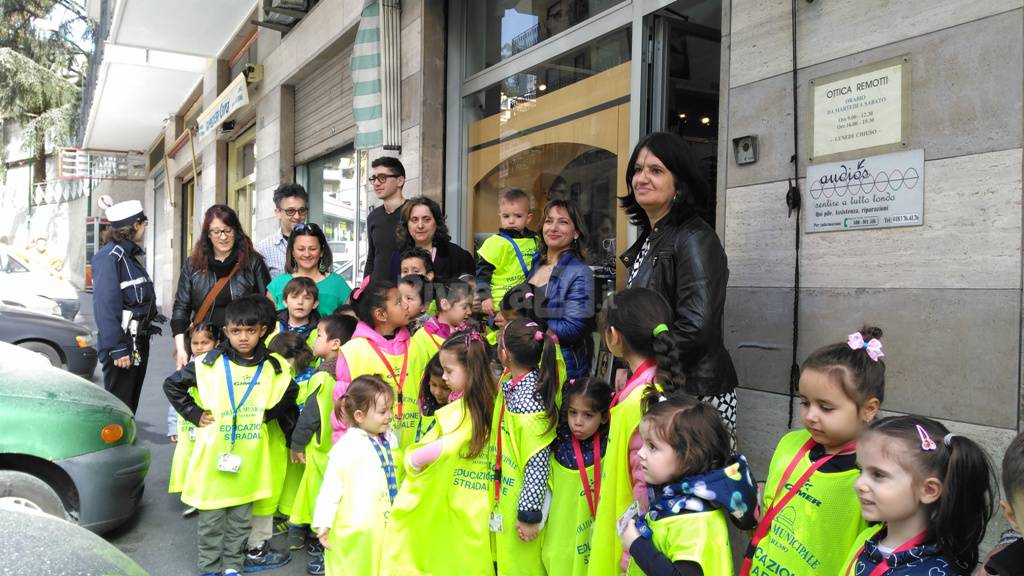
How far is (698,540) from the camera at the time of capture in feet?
6.66

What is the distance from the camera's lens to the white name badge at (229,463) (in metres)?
3.78

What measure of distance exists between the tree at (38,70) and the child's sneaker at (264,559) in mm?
29098

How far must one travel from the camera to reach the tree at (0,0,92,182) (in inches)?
1075

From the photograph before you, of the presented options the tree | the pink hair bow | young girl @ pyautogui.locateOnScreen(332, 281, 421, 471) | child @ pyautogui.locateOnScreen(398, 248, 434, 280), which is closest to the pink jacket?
young girl @ pyautogui.locateOnScreen(332, 281, 421, 471)

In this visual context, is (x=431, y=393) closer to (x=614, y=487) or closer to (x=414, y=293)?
(x=414, y=293)

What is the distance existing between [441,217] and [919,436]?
3.35m

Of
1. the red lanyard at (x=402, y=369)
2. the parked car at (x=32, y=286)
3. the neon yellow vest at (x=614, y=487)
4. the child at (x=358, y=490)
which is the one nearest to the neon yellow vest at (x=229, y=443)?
the red lanyard at (x=402, y=369)

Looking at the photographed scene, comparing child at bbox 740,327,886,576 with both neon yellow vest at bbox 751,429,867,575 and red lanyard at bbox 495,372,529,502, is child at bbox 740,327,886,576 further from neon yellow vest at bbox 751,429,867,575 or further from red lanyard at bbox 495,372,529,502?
red lanyard at bbox 495,372,529,502

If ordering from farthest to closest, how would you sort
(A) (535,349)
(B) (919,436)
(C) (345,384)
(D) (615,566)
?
1. (C) (345,384)
2. (A) (535,349)
3. (D) (615,566)
4. (B) (919,436)

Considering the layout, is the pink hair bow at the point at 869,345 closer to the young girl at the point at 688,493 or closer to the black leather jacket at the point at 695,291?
the young girl at the point at 688,493

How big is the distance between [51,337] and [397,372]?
22.7 feet

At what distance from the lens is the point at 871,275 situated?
3.11 meters

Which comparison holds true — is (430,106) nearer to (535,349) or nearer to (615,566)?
(535,349)

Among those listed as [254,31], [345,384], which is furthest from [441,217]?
[254,31]
